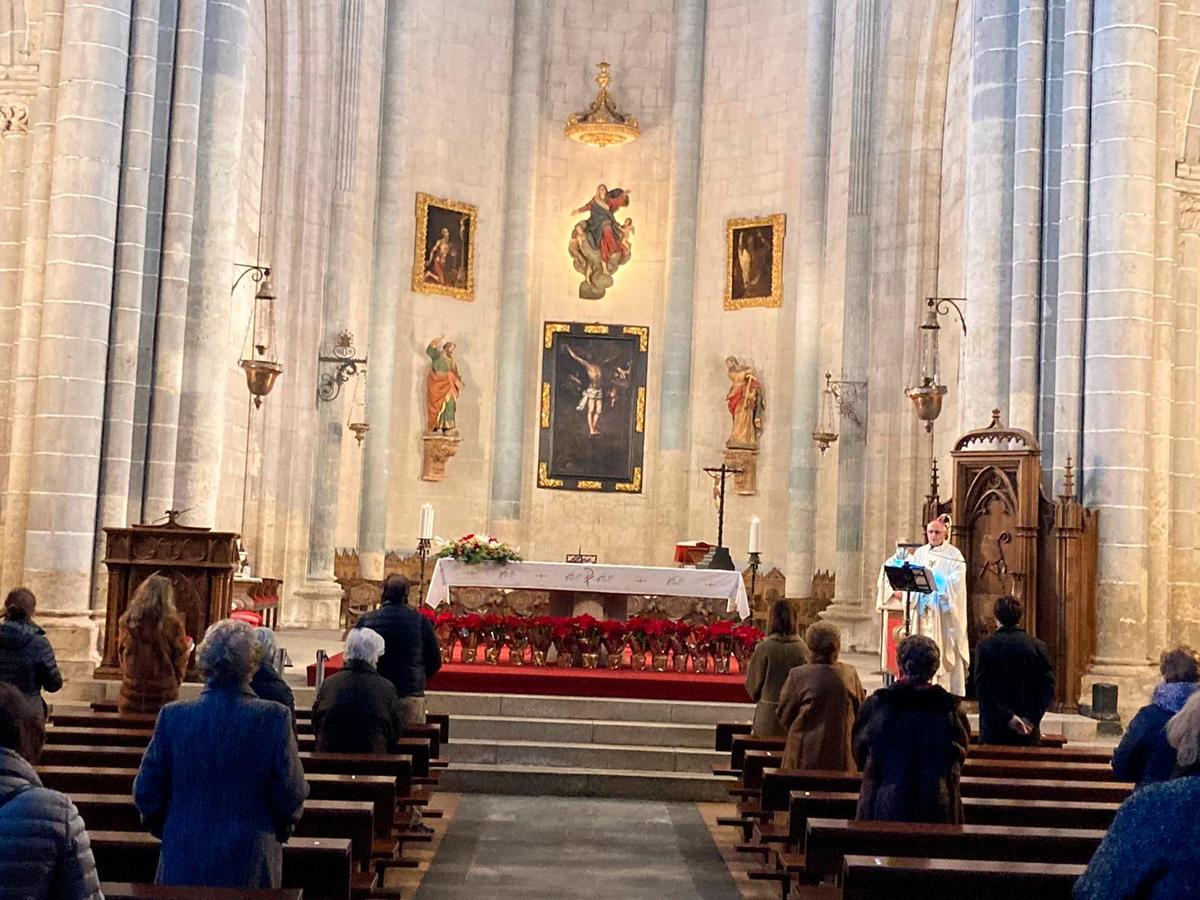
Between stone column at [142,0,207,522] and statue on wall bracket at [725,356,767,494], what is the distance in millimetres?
11332

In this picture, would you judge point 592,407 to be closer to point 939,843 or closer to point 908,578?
point 908,578

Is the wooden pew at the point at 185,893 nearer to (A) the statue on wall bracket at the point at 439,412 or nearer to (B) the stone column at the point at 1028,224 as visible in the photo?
(B) the stone column at the point at 1028,224

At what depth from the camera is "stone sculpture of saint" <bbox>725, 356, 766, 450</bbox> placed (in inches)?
935

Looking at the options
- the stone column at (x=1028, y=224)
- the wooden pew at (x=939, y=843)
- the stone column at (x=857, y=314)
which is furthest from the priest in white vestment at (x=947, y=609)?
the stone column at (x=857, y=314)

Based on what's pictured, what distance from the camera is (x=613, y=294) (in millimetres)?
25422

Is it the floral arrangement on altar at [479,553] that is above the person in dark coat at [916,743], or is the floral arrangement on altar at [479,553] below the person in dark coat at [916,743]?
above

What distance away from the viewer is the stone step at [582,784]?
1091 centimetres

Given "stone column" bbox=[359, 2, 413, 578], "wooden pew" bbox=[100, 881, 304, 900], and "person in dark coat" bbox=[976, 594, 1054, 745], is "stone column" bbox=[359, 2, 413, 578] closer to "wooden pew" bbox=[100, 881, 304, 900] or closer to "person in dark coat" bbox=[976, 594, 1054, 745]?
"person in dark coat" bbox=[976, 594, 1054, 745]

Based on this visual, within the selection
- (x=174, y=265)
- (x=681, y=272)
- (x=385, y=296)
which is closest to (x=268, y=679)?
(x=174, y=265)

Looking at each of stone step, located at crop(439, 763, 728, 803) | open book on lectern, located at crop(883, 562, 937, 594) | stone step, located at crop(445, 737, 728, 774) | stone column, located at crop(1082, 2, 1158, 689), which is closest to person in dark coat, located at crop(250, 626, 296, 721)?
stone step, located at crop(439, 763, 728, 803)

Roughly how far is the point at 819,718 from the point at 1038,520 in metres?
5.94

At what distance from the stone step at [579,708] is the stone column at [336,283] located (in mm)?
9504

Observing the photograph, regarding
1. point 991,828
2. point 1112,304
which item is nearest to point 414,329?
point 1112,304

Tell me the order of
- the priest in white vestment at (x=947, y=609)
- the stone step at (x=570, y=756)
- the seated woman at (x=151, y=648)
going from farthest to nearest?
the priest in white vestment at (x=947, y=609)
the stone step at (x=570, y=756)
the seated woman at (x=151, y=648)
